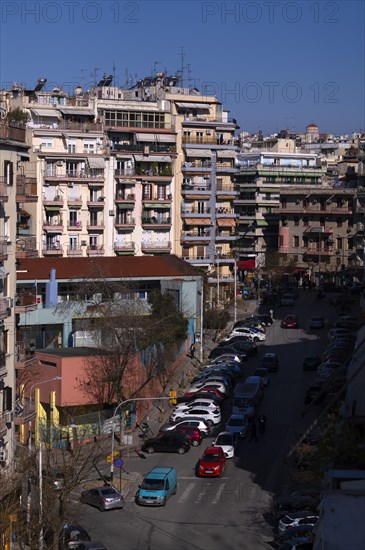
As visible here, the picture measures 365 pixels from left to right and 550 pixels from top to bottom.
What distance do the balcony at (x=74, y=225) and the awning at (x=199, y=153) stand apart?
7.98 metres

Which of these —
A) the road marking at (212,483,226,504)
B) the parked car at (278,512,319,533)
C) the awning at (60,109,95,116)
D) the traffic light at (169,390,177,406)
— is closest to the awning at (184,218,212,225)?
the awning at (60,109,95,116)

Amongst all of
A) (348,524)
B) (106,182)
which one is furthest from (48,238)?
(348,524)

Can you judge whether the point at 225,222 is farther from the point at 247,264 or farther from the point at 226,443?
the point at 226,443

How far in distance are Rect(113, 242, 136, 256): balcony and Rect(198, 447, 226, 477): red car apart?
2635 centimetres

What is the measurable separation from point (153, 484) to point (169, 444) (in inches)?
199

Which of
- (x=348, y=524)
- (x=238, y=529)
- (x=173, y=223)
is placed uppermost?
(x=173, y=223)

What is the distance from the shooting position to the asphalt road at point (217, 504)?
984 inches

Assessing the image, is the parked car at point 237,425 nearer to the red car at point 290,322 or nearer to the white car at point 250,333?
the white car at point 250,333

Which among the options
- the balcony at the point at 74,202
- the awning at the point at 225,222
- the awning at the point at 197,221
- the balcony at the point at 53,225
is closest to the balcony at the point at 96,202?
the balcony at the point at 74,202

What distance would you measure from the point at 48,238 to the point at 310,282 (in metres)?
19.1

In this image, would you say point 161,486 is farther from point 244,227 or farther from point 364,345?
point 244,227

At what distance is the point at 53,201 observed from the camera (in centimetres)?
5431

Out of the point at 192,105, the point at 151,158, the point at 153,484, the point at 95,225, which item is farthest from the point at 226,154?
the point at 153,484

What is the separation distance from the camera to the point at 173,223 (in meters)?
58.9
